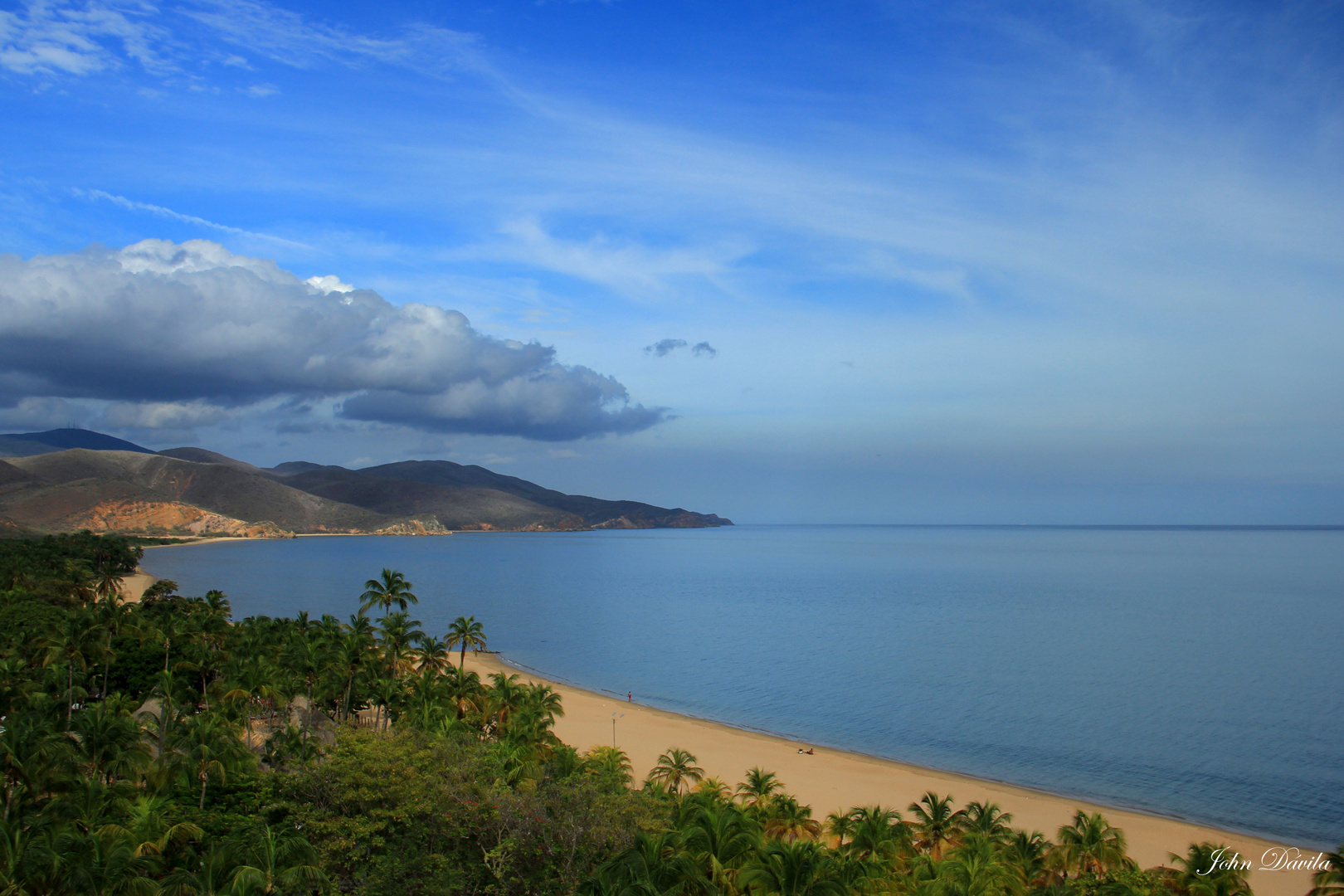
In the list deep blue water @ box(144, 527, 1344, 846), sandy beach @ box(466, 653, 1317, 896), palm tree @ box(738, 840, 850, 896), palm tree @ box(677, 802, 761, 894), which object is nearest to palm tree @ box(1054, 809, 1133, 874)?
palm tree @ box(738, 840, 850, 896)

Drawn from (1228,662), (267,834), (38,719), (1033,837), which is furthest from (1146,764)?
(38,719)

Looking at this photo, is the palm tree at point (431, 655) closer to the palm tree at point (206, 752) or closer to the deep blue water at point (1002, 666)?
the palm tree at point (206, 752)

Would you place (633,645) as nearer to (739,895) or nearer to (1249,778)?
(1249,778)

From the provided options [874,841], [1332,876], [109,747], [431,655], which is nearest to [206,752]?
[109,747]

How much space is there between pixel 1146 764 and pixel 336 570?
167 m

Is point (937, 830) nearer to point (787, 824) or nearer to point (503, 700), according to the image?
point (787, 824)

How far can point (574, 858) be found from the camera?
2189cm

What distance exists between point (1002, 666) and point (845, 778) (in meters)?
38.5

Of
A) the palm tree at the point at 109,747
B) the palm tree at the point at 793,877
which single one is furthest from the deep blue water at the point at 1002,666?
the palm tree at the point at 109,747

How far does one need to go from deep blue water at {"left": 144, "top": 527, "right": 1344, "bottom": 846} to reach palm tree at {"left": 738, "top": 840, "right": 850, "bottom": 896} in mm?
33315

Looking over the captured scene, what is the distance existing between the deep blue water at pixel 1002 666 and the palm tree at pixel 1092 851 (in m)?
20.0

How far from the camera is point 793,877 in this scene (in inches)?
723

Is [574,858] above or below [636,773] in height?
above

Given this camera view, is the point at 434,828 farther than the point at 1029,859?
No
